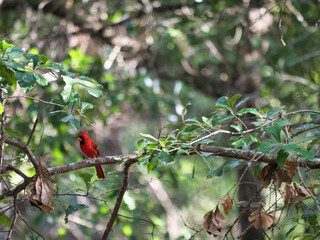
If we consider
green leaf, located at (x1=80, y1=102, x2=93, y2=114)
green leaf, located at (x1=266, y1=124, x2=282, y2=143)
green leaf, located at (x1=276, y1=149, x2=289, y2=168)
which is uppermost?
green leaf, located at (x1=266, y1=124, x2=282, y2=143)

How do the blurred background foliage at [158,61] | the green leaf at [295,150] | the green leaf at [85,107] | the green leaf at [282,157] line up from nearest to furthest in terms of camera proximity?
the green leaf at [295,150]
the green leaf at [282,157]
the green leaf at [85,107]
the blurred background foliage at [158,61]

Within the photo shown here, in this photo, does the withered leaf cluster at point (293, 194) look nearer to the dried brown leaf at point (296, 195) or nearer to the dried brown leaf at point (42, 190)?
the dried brown leaf at point (296, 195)

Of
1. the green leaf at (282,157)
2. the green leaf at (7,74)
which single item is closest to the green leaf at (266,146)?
the green leaf at (282,157)

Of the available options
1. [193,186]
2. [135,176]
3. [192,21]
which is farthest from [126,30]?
[193,186]

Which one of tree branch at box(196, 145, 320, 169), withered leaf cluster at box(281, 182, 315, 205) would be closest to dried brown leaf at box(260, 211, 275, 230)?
withered leaf cluster at box(281, 182, 315, 205)

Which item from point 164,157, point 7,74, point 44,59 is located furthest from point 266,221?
point 7,74

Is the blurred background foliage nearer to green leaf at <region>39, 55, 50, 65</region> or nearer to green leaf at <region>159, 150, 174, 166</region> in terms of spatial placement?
green leaf at <region>39, 55, 50, 65</region>

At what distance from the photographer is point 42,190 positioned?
7.88 ft

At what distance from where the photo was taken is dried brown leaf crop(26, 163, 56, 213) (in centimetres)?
237

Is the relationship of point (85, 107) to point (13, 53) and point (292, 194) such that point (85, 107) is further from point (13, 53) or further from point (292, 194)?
point (292, 194)

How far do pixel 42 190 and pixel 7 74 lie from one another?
64cm

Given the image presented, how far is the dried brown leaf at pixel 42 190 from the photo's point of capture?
2.37m

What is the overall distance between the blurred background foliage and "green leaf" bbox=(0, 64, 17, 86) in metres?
2.89

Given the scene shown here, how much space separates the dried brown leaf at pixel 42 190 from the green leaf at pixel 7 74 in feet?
1.66
